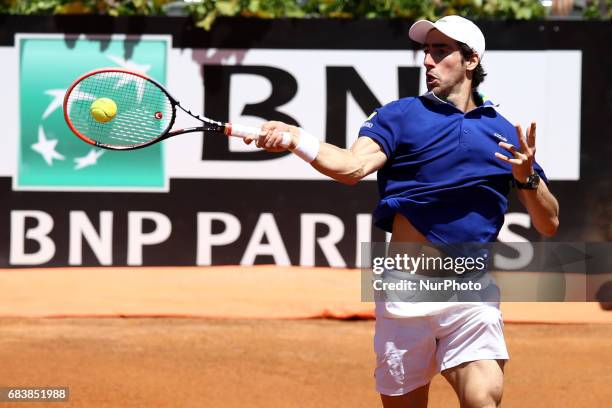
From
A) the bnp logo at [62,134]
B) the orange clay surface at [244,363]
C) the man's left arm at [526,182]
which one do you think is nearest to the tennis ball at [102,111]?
the man's left arm at [526,182]

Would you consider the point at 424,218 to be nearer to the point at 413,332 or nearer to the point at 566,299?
the point at 413,332

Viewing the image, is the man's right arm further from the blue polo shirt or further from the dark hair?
the dark hair

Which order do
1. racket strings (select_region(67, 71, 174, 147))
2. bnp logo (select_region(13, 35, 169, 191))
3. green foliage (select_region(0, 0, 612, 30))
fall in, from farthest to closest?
green foliage (select_region(0, 0, 612, 30)), bnp logo (select_region(13, 35, 169, 191)), racket strings (select_region(67, 71, 174, 147))

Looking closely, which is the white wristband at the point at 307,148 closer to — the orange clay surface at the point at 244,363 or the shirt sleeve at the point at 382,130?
the shirt sleeve at the point at 382,130

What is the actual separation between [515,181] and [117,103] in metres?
2.00

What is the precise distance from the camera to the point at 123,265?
8.63 meters

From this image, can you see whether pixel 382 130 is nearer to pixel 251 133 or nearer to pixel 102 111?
pixel 251 133

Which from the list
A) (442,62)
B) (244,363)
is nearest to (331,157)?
(442,62)

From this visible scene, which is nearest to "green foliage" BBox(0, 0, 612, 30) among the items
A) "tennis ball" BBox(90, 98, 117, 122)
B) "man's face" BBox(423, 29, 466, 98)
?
"tennis ball" BBox(90, 98, 117, 122)

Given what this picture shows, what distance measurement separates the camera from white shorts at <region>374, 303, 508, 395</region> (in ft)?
13.2

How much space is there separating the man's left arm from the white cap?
443 millimetres

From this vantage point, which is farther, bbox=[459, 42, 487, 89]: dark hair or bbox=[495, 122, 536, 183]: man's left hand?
bbox=[459, 42, 487, 89]: dark hair

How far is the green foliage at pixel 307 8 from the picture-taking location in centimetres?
873

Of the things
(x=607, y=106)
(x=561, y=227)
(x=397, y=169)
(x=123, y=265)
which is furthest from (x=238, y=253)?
(x=397, y=169)
